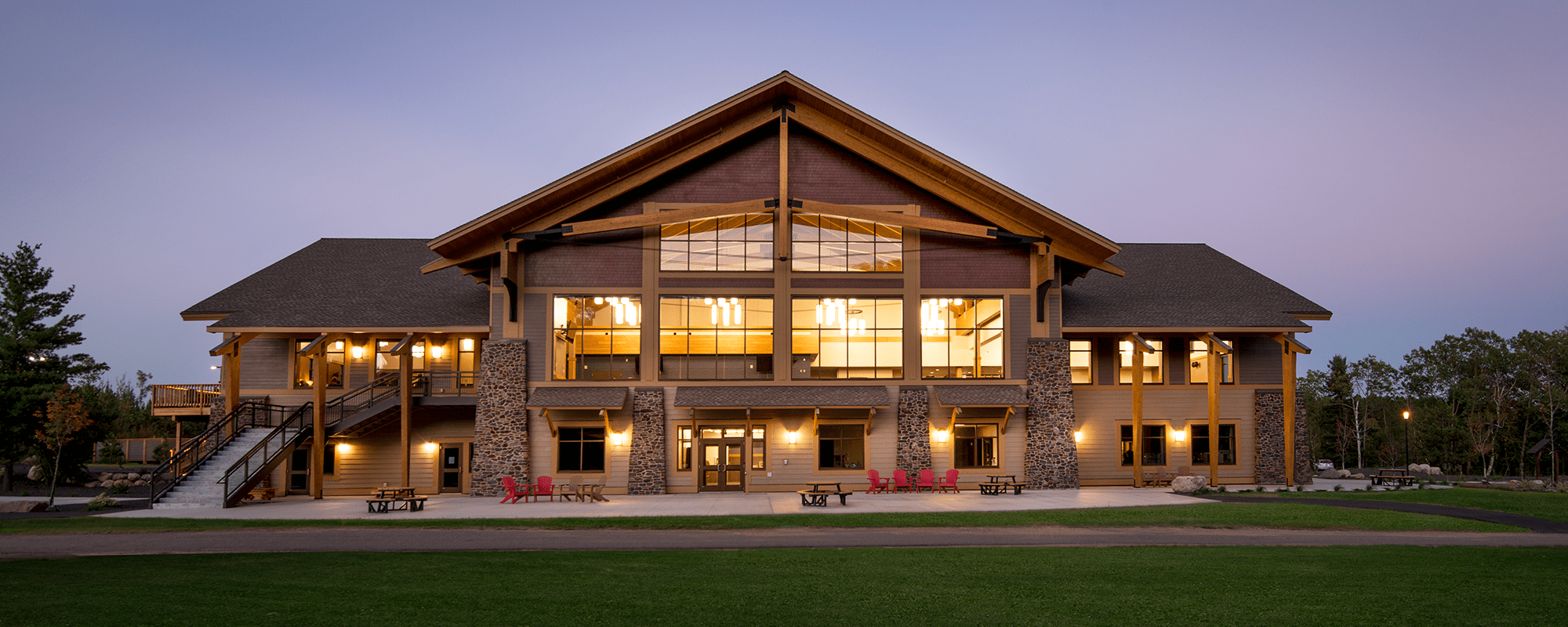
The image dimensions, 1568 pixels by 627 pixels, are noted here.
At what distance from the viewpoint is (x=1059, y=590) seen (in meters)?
10.7

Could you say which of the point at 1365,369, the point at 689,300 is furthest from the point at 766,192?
the point at 1365,369

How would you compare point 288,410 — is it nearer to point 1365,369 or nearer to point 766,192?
point 766,192

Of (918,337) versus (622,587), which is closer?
(622,587)

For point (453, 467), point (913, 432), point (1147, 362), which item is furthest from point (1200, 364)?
point (453, 467)

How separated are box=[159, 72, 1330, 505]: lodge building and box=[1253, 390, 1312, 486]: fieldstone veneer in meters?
0.48

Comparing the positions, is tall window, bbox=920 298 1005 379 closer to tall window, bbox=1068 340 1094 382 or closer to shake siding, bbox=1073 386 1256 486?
tall window, bbox=1068 340 1094 382

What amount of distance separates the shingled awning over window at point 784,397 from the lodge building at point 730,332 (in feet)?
0.25

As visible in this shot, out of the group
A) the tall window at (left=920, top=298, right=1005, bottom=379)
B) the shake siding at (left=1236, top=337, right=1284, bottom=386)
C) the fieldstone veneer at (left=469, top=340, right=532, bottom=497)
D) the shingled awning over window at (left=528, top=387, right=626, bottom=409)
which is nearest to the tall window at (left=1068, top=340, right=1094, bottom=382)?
the tall window at (left=920, top=298, right=1005, bottom=379)

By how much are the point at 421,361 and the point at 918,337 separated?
15.3 m

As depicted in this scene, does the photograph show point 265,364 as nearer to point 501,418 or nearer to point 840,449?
point 501,418

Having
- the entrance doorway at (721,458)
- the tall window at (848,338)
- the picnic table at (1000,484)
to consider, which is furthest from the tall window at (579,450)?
the picnic table at (1000,484)

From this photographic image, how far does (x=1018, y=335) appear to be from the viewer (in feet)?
89.6

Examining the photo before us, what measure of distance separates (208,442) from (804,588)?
2346 centimetres

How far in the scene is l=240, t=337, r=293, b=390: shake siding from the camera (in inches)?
1061
